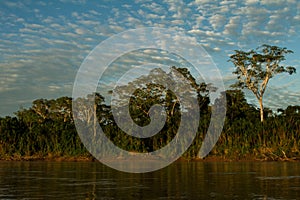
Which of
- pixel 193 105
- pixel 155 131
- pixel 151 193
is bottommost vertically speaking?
pixel 151 193

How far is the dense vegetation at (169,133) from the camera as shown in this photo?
33.4 m

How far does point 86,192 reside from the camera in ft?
34.4

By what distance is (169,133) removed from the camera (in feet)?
123

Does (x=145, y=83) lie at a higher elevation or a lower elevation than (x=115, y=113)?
higher

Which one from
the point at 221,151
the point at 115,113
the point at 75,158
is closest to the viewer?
the point at 221,151

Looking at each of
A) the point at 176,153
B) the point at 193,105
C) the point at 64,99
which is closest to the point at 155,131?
the point at 176,153

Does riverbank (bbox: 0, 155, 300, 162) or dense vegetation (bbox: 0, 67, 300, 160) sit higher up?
dense vegetation (bbox: 0, 67, 300, 160)

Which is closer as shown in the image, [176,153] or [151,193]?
[151,193]

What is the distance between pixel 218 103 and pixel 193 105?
8.97 ft

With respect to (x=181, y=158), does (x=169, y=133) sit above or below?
above

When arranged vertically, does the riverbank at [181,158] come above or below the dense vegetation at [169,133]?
below

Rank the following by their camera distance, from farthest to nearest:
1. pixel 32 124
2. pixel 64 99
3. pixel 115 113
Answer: pixel 64 99 < pixel 115 113 < pixel 32 124

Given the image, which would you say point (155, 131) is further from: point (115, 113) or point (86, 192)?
point (86, 192)

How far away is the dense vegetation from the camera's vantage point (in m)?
33.4
